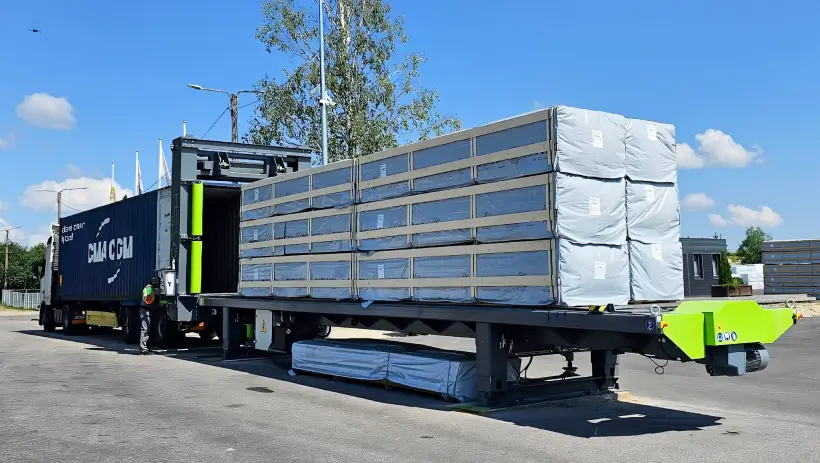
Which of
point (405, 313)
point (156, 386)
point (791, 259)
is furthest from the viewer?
point (791, 259)

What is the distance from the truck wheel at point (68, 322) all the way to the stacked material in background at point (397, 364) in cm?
1395

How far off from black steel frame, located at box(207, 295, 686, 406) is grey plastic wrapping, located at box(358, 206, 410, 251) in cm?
81

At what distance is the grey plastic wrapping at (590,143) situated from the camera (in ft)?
25.2

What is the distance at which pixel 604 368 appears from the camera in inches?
383

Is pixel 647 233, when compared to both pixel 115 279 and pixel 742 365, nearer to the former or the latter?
pixel 742 365

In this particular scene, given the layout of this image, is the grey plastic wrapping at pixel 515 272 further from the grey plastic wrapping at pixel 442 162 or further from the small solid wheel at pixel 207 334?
the small solid wheel at pixel 207 334

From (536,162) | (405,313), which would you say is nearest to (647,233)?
(536,162)

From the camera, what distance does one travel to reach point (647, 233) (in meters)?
8.26

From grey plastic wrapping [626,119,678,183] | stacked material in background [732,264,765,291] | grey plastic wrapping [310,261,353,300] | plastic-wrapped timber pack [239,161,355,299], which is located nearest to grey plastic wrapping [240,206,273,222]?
plastic-wrapped timber pack [239,161,355,299]

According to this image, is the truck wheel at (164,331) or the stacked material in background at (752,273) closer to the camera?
the truck wheel at (164,331)

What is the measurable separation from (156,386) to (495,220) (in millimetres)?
6004

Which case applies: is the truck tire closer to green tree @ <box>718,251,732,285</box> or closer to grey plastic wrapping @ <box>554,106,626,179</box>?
grey plastic wrapping @ <box>554,106,626,179</box>

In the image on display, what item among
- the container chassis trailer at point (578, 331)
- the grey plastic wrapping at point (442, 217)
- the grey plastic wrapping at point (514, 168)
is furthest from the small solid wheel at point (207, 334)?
the grey plastic wrapping at point (514, 168)

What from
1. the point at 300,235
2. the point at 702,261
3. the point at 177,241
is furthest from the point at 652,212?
the point at 702,261
